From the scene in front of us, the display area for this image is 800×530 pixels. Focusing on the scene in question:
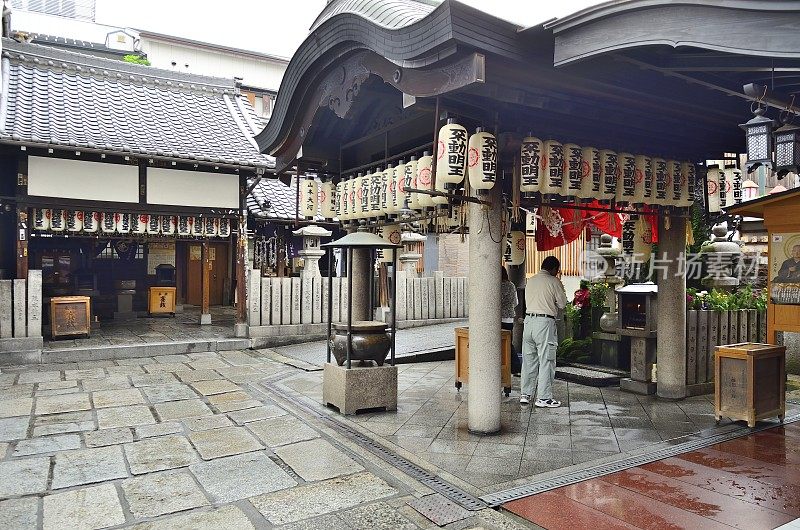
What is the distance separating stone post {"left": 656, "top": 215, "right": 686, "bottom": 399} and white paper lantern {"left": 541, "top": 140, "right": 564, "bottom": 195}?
3087mm

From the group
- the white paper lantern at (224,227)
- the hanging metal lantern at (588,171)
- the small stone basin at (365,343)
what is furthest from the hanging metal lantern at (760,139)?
the white paper lantern at (224,227)

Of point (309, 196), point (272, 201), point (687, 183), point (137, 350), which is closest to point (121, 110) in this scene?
point (272, 201)

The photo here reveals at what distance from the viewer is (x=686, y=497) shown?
15.9 ft

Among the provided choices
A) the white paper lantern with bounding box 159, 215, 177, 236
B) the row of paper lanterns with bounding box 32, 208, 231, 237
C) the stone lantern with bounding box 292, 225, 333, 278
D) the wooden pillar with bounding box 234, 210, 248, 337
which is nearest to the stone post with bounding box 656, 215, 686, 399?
the wooden pillar with bounding box 234, 210, 248, 337

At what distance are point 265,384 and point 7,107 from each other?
10.1m

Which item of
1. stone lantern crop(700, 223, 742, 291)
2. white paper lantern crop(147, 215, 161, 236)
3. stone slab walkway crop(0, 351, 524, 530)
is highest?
white paper lantern crop(147, 215, 161, 236)

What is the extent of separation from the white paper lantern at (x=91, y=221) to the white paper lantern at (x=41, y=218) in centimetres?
74

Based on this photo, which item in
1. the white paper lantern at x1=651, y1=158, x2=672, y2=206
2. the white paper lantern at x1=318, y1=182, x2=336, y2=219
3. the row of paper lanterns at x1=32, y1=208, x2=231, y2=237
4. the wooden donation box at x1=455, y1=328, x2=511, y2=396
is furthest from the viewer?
the row of paper lanterns at x1=32, y1=208, x2=231, y2=237

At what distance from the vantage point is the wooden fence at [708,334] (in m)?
8.96

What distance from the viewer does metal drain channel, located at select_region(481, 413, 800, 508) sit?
16.0 feet

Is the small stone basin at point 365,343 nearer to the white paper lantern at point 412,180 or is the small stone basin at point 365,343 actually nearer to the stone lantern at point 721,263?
the white paper lantern at point 412,180

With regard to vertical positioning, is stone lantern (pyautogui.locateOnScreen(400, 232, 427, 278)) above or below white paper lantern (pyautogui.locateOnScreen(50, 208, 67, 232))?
below

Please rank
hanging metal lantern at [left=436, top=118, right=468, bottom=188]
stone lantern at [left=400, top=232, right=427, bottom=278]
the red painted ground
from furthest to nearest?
1. stone lantern at [left=400, top=232, right=427, bottom=278]
2. hanging metal lantern at [left=436, top=118, right=468, bottom=188]
3. the red painted ground

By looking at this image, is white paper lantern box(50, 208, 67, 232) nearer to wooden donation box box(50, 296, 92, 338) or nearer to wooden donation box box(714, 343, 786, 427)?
wooden donation box box(50, 296, 92, 338)
